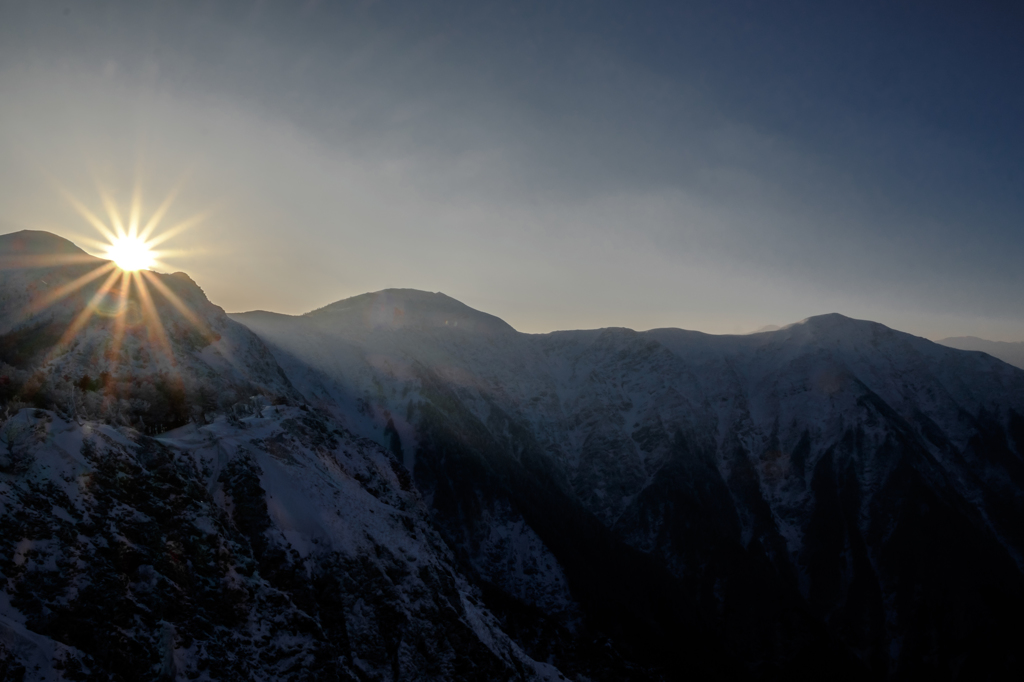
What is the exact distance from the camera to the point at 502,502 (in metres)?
84.1

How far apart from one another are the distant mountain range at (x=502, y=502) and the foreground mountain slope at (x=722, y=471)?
0.45 meters

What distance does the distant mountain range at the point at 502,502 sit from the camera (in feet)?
73.3

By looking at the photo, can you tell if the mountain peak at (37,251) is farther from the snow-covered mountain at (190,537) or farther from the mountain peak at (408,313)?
the mountain peak at (408,313)

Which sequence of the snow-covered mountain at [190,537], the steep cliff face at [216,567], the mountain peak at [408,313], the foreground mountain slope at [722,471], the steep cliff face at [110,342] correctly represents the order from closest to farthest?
Answer: 1. the steep cliff face at [216,567]
2. the snow-covered mountain at [190,537]
3. the steep cliff face at [110,342]
4. the foreground mountain slope at [722,471]
5. the mountain peak at [408,313]

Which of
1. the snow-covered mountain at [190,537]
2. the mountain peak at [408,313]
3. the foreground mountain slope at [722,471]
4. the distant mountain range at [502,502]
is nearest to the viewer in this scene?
the snow-covered mountain at [190,537]

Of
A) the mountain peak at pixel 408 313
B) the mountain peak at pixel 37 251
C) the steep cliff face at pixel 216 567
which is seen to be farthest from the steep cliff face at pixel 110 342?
the mountain peak at pixel 408 313

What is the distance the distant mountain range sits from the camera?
22.3 metres

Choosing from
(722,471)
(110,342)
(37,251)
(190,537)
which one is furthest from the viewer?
(722,471)

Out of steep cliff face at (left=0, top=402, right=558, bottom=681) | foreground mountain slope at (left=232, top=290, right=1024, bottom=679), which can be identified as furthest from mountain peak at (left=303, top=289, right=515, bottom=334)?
steep cliff face at (left=0, top=402, right=558, bottom=681)

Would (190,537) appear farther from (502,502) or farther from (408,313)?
(408,313)

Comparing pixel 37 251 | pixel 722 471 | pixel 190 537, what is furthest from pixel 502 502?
pixel 190 537

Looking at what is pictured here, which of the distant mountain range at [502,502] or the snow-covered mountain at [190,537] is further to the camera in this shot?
the distant mountain range at [502,502]

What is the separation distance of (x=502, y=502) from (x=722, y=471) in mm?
46690

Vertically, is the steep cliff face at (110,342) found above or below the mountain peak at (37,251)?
below
